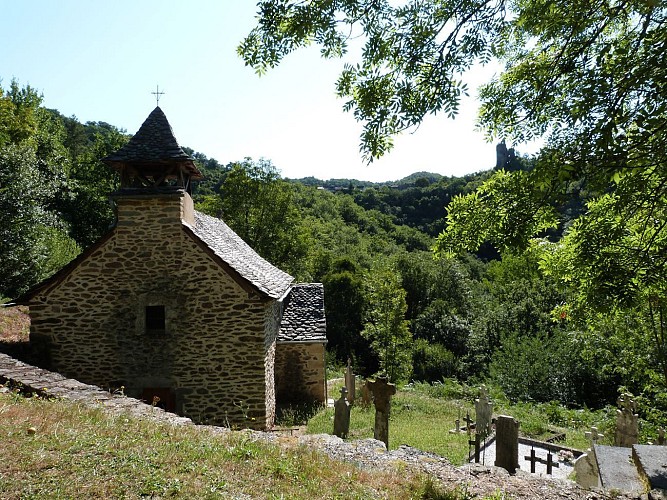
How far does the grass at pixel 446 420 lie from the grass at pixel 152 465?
6.31m

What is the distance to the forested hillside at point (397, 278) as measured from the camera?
14.7m

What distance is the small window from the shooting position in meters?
11.7

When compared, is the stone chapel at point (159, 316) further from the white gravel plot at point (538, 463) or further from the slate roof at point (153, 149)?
the white gravel plot at point (538, 463)

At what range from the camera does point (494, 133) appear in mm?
5926

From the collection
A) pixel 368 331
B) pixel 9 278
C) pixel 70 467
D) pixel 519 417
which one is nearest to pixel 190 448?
pixel 70 467

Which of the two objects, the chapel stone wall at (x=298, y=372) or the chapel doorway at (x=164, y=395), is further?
the chapel stone wall at (x=298, y=372)

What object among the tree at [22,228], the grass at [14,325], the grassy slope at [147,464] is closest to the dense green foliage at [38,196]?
the tree at [22,228]

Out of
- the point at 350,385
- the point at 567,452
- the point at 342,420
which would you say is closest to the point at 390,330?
the point at 350,385

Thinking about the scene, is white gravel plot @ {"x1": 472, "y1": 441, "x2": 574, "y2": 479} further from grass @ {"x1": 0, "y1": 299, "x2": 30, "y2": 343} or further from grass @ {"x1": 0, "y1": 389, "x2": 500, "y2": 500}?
grass @ {"x1": 0, "y1": 299, "x2": 30, "y2": 343}

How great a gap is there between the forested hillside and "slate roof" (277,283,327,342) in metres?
6.74

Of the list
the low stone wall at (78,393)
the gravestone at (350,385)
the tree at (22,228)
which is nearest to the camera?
the low stone wall at (78,393)

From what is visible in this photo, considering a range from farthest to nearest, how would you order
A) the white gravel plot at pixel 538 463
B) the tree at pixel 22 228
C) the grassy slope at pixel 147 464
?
1. the tree at pixel 22 228
2. the white gravel plot at pixel 538 463
3. the grassy slope at pixel 147 464

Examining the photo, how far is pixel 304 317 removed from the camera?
17.4 meters

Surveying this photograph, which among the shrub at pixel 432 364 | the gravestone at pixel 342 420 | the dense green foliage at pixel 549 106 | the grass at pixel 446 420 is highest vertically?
the dense green foliage at pixel 549 106
